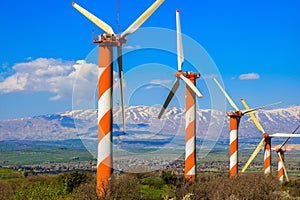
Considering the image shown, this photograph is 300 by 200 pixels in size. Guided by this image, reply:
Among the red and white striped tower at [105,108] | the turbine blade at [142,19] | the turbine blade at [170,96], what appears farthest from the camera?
the turbine blade at [170,96]

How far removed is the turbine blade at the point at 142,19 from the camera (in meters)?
37.0

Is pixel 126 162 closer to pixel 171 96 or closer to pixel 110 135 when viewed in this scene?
pixel 171 96

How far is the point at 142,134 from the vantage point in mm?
59469

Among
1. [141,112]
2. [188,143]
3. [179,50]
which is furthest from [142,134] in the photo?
[179,50]

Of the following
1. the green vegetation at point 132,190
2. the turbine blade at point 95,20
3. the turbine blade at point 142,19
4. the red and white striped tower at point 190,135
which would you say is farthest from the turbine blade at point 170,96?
the turbine blade at point 95,20

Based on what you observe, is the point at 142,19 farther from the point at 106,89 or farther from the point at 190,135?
the point at 190,135

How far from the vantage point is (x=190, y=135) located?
5350 cm

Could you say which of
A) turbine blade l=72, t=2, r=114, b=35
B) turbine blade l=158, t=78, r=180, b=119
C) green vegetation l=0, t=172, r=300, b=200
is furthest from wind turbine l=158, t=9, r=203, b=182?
turbine blade l=72, t=2, r=114, b=35

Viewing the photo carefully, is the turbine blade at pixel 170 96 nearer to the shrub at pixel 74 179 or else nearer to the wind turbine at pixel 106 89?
the shrub at pixel 74 179

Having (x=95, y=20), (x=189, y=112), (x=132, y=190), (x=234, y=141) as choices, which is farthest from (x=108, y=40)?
(x=234, y=141)

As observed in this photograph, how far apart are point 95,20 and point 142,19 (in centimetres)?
367

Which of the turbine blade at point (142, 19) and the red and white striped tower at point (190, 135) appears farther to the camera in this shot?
the red and white striped tower at point (190, 135)

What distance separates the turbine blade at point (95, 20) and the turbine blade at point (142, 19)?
51.2 inches

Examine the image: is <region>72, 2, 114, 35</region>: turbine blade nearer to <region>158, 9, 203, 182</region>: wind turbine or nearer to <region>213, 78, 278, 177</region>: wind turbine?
<region>158, 9, 203, 182</region>: wind turbine
